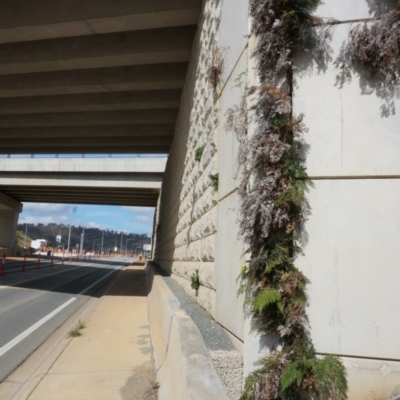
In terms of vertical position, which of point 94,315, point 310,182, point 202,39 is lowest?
point 94,315

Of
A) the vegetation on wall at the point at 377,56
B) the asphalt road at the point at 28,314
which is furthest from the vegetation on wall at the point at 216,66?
the asphalt road at the point at 28,314

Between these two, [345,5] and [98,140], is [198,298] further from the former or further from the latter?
[98,140]

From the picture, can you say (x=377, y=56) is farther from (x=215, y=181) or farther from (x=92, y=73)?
(x=92, y=73)

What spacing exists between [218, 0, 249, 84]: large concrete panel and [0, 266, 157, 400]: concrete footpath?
3717 millimetres

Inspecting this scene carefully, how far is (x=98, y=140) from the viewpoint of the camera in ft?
56.8

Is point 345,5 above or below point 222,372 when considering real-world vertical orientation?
above

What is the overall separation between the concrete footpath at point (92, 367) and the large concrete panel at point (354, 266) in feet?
7.11

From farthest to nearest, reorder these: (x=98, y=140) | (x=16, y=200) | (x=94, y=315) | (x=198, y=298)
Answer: (x=16, y=200)
(x=98, y=140)
(x=94, y=315)
(x=198, y=298)

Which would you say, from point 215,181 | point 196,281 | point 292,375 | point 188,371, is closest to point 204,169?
point 215,181

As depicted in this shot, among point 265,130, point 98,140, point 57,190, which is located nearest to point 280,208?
point 265,130

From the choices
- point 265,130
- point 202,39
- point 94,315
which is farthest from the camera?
point 94,315

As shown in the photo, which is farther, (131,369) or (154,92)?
(154,92)

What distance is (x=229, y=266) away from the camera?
404 cm

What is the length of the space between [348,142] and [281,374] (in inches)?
72.6
